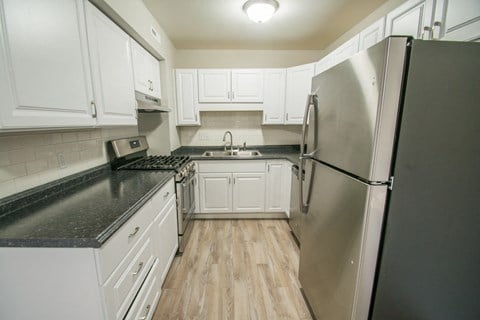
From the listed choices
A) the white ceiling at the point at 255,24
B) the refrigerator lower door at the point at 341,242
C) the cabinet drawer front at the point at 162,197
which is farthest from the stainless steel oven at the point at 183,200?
the white ceiling at the point at 255,24

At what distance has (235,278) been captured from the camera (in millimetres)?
1819

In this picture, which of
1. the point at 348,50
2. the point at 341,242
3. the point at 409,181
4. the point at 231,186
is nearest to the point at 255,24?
the point at 348,50

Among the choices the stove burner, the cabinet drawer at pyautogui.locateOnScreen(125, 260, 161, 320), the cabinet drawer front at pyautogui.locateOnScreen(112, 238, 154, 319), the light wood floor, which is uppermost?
the stove burner

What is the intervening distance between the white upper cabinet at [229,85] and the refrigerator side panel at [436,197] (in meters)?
2.30

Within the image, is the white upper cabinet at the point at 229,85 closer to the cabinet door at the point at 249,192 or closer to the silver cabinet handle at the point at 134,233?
the cabinet door at the point at 249,192

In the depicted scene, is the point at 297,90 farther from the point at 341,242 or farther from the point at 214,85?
the point at 341,242

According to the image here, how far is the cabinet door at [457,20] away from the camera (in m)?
0.93

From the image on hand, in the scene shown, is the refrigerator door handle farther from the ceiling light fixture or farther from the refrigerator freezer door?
the ceiling light fixture

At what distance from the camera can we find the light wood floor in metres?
1.50

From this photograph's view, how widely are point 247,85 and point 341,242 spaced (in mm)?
2444

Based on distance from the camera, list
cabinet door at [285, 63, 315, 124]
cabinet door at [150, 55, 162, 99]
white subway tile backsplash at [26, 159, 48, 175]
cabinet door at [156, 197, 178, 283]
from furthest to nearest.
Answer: cabinet door at [285, 63, 315, 124], cabinet door at [150, 55, 162, 99], cabinet door at [156, 197, 178, 283], white subway tile backsplash at [26, 159, 48, 175]

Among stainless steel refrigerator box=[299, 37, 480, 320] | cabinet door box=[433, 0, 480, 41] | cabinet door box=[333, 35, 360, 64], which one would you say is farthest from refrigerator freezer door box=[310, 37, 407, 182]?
cabinet door box=[333, 35, 360, 64]

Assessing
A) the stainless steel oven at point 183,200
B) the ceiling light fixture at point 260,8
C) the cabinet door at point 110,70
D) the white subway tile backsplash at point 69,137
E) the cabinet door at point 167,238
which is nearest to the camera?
the cabinet door at point 110,70

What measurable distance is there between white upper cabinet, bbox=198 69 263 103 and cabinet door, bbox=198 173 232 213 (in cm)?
112
